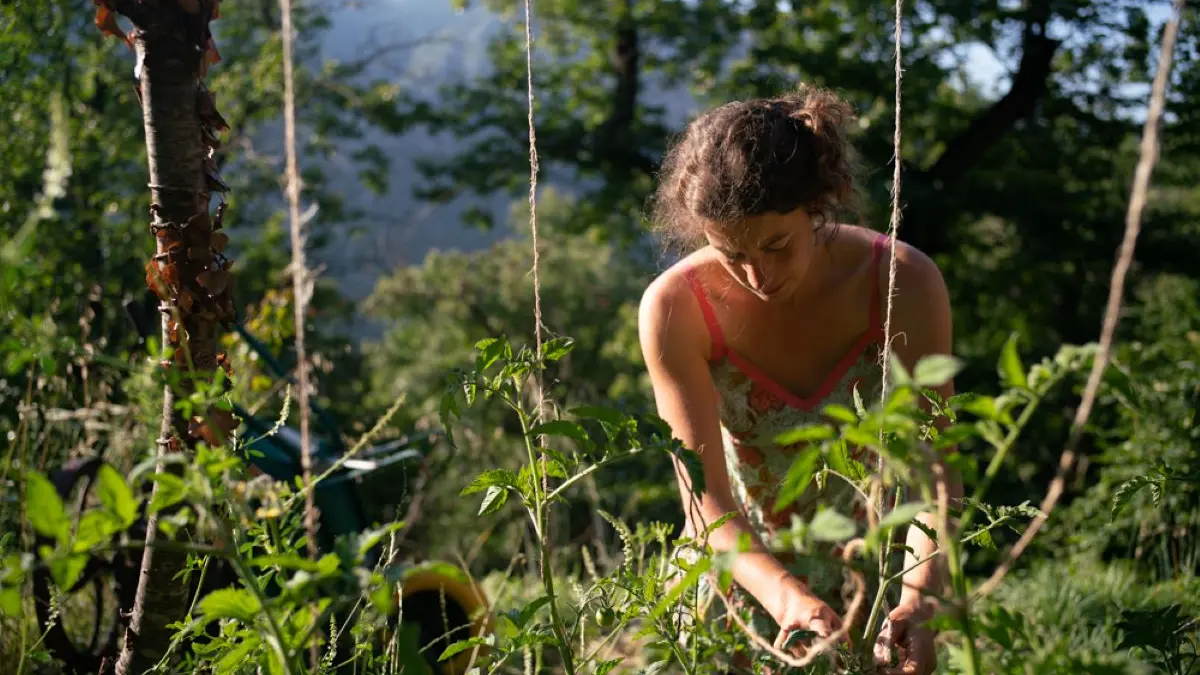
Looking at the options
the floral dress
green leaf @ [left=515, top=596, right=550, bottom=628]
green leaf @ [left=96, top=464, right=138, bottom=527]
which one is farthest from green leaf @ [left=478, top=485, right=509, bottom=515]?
the floral dress

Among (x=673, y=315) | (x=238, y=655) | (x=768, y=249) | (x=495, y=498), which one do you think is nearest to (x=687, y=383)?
(x=673, y=315)

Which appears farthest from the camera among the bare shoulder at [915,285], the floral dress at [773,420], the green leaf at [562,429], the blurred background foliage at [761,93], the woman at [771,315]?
the blurred background foliage at [761,93]

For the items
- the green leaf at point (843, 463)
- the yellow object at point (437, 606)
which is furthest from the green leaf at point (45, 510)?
the yellow object at point (437, 606)

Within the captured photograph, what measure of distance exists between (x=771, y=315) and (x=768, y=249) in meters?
0.35

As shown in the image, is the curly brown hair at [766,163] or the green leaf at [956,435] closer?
the green leaf at [956,435]

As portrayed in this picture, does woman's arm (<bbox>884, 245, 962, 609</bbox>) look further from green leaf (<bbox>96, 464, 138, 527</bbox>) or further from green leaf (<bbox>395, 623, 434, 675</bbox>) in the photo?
green leaf (<bbox>96, 464, 138, 527</bbox>)

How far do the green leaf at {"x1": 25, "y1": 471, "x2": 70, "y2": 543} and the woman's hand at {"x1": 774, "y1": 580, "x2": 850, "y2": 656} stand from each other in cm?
87

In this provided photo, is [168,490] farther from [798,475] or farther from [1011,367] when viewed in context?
[1011,367]

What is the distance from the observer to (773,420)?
212 cm

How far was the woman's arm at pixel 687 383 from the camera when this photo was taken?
5.74ft

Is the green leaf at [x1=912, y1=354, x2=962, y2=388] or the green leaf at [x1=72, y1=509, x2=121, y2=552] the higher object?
the green leaf at [x1=912, y1=354, x2=962, y2=388]

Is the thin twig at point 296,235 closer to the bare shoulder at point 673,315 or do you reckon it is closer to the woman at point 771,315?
the woman at point 771,315

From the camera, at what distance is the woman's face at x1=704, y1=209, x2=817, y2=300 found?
5.71ft

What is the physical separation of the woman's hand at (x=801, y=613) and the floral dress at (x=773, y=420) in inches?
18.3
